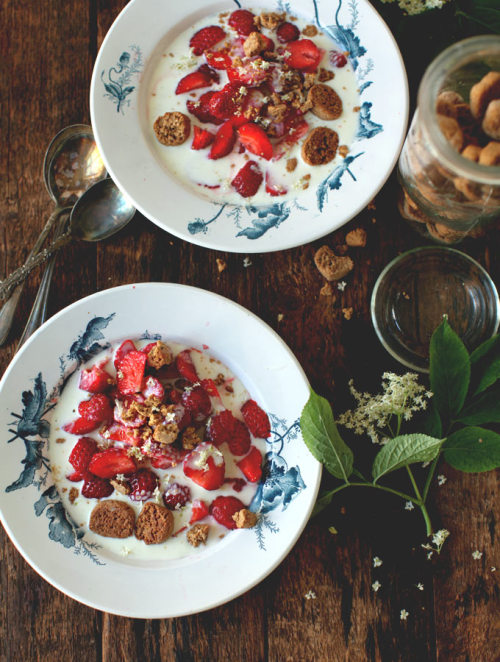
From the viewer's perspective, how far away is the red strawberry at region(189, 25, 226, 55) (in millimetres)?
1259

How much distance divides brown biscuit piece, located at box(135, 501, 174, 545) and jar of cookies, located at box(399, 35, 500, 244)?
2.57 feet

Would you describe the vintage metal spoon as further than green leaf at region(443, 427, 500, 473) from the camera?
Yes

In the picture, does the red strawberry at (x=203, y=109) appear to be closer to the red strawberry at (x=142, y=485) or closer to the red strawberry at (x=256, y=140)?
the red strawberry at (x=256, y=140)

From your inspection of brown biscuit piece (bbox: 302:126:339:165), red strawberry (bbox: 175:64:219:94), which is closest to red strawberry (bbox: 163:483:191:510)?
brown biscuit piece (bbox: 302:126:339:165)

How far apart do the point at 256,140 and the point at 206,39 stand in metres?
0.24

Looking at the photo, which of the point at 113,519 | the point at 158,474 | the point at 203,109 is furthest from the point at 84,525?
the point at 203,109

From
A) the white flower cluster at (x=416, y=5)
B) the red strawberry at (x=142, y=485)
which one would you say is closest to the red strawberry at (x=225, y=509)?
the red strawberry at (x=142, y=485)

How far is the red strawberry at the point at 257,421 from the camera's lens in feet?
4.06

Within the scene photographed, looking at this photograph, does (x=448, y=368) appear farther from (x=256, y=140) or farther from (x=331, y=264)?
(x=256, y=140)

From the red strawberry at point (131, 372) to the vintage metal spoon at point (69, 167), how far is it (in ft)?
0.91

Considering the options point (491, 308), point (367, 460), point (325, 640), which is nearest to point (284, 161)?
point (491, 308)

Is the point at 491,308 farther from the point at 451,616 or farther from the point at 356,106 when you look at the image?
the point at 451,616

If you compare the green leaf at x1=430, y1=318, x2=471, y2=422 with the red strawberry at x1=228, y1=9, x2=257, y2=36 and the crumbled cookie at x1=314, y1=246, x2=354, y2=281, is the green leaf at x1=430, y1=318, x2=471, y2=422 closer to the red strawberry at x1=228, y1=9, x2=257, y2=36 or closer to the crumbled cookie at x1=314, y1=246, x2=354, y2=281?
the crumbled cookie at x1=314, y1=246, x2=354, y2=281

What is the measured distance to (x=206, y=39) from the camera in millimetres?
1259
